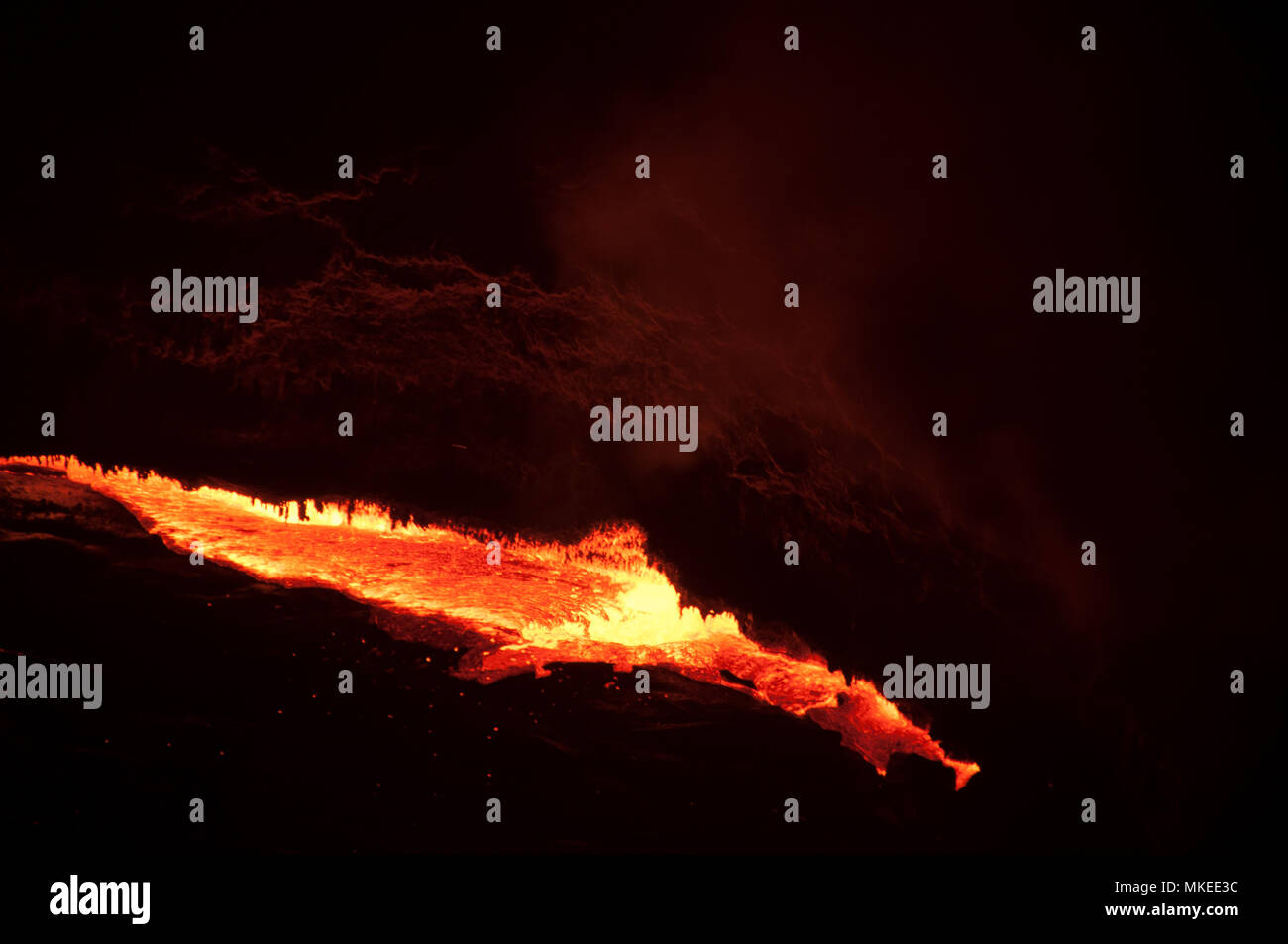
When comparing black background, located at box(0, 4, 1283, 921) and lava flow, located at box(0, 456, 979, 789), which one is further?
lava flow, located at box(0, 456, 979, 789)

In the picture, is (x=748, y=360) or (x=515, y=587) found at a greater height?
(x=748, y=360)

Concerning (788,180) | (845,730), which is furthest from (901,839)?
(788,180)

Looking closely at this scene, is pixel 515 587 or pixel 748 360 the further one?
pixel 515 587

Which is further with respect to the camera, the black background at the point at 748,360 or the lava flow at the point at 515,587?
the lava flow at the point at 515,587

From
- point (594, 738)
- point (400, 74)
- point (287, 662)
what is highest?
point (400, 74)

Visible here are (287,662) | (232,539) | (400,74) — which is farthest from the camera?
(232,539)

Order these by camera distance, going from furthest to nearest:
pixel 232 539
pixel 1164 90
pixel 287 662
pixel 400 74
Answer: pixel 232 539, pixel 287 662, pixel 400 74, pixel 1164 90

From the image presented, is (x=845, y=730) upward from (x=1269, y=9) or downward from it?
downward

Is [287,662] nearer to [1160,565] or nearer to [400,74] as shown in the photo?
[400,74]
